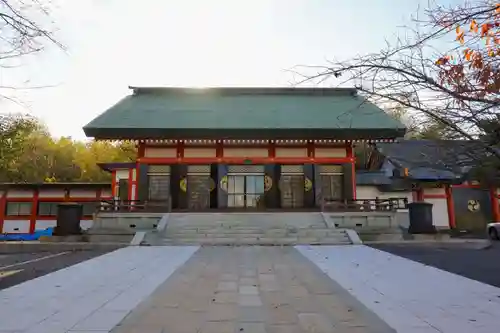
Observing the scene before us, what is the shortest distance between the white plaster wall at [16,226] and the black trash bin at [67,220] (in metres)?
10.7

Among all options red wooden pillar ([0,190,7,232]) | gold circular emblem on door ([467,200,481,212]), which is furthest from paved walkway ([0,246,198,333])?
gold circular emblem on door ([467,200,481,212])

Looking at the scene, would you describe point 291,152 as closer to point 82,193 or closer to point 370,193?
point 370,193

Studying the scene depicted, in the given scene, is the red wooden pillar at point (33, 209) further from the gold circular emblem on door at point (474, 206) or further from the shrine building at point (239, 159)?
the gold circular emblem on door at point (474, 206)

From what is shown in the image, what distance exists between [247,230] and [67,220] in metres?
6.27

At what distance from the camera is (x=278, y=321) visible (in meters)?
3.10

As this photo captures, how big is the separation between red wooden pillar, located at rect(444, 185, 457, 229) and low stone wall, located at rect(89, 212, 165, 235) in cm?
1510

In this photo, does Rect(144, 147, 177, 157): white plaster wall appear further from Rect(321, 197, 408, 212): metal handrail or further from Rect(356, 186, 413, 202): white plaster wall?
Rect(356, 186, 413, 202): white plaster wall

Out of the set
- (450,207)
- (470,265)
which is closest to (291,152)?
(450,207)

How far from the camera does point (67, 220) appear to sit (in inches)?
460

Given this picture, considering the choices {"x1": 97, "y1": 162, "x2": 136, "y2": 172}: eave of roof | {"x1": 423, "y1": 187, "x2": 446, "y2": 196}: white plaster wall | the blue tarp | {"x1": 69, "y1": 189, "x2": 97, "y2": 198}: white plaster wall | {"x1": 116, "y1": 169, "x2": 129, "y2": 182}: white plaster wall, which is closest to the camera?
{"x1": 423, "y1": 187, "x2": 446, "y2": 196}: white plaster wall

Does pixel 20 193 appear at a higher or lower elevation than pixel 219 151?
lower

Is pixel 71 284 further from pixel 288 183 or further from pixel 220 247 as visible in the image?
pixel 288 183

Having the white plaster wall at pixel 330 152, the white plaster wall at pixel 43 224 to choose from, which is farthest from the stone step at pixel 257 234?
the white plaster wall at pixel 43 224

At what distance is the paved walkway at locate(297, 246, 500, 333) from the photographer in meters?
3.00
